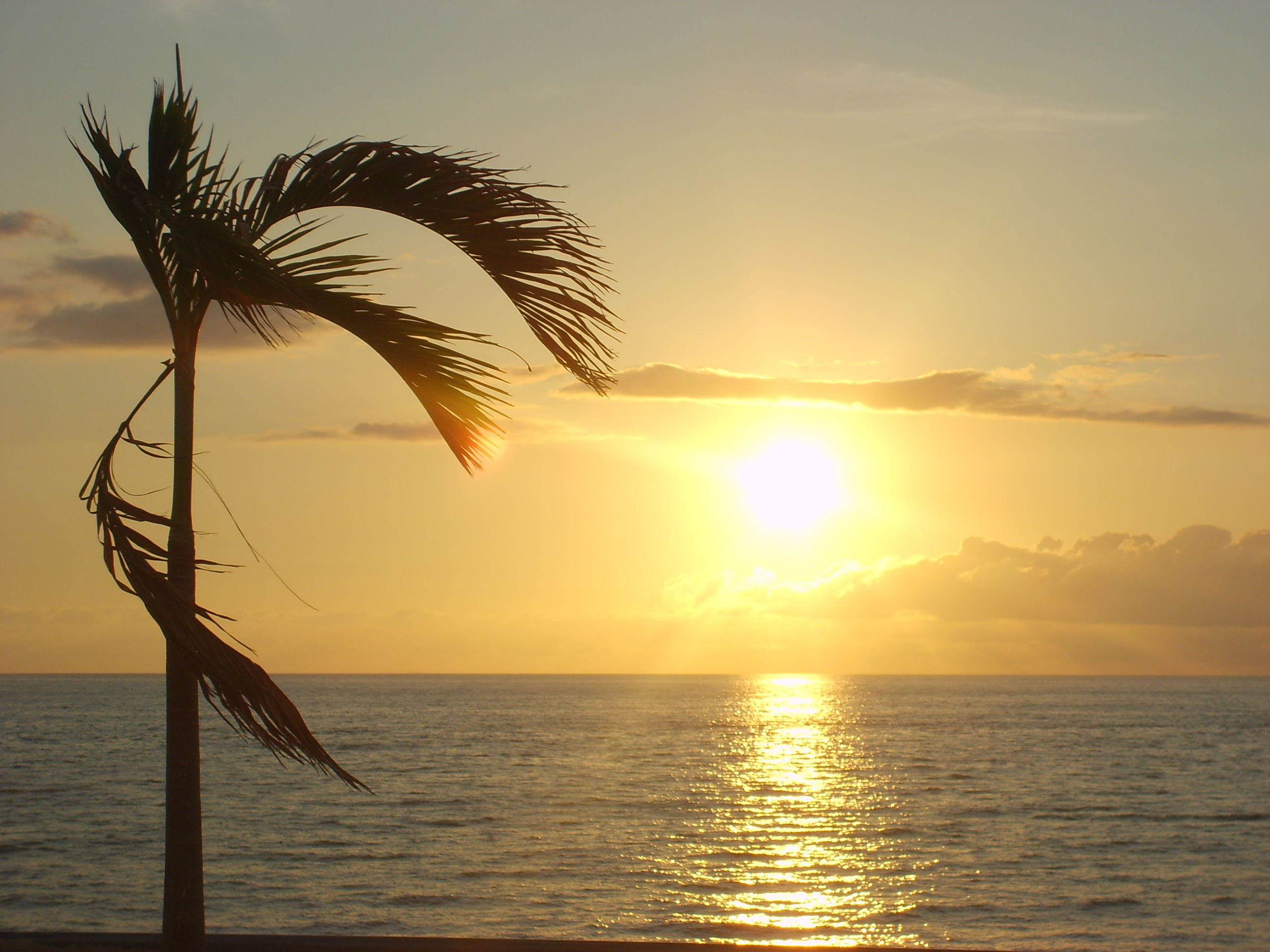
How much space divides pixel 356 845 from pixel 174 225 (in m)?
20.8

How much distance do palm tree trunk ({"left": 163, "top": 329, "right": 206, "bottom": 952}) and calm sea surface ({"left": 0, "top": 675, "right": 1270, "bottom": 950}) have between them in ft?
37.0

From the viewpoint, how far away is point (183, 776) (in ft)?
12.3

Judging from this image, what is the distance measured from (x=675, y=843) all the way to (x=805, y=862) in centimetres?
328

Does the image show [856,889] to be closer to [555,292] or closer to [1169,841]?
[1169,841]

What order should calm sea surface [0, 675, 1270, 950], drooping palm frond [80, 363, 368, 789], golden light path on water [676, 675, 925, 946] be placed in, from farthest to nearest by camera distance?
1. calm sea surface [0, 675, 1270, 950]
2. golden light path on water [676, 675, 925, 946]
3. drooping palm frond [80, 363, 368, 789]

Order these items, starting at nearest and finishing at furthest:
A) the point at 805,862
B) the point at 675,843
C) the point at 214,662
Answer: the point at 214,662
the point at 805,862
the point at 675,843

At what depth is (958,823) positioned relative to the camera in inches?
1067

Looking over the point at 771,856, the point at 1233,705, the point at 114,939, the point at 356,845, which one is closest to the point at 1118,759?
the point at 771,856

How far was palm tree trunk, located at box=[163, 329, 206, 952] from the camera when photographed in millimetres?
3719

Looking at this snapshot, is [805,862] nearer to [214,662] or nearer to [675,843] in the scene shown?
[675,843]

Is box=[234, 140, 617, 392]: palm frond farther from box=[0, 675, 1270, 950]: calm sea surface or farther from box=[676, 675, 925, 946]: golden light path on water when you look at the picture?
box=[0, 675, 1270, 950]: calm sea surface

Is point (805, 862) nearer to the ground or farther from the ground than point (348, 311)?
nearer to the ground

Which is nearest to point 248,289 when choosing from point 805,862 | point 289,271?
point 289,271

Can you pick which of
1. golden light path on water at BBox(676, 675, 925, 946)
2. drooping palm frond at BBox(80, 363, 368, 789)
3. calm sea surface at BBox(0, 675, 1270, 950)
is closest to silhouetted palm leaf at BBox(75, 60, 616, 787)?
drooping palm frond at BBox(80, 363, 368, 789)
